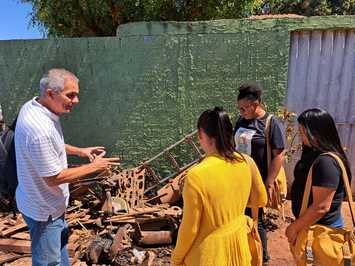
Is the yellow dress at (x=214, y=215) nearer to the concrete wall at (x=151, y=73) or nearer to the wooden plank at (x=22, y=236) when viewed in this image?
the wooden plank at (x=22, y=236)

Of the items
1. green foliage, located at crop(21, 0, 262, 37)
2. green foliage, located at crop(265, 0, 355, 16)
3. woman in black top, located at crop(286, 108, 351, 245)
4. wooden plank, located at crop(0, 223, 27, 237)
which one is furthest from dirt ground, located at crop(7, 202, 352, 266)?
green foliage, located at crop(265, 0, 355, 16)

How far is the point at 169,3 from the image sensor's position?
8.57 m

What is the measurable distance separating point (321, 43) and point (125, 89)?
2.85 metres

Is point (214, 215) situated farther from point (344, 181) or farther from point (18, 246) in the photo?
point (18, 246)

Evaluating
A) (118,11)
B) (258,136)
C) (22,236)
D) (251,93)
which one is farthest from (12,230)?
(118,11)

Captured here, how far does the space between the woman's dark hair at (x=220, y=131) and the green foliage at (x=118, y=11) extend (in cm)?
661

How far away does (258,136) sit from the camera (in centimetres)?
334

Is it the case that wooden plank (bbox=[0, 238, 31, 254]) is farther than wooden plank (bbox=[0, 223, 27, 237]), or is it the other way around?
wooden plank (bbox=[0, 223, 27, 237])

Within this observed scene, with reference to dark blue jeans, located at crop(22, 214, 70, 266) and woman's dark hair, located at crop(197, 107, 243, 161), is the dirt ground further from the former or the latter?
woman's dark hair, located at crop(197, 107, 243, 161)

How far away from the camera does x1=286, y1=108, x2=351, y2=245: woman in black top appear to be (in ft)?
7.28

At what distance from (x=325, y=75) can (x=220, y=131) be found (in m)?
3.64

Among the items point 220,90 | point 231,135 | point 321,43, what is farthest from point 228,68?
point 231,135

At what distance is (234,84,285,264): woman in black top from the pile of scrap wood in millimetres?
1419

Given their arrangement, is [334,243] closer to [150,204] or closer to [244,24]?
[150,204]
